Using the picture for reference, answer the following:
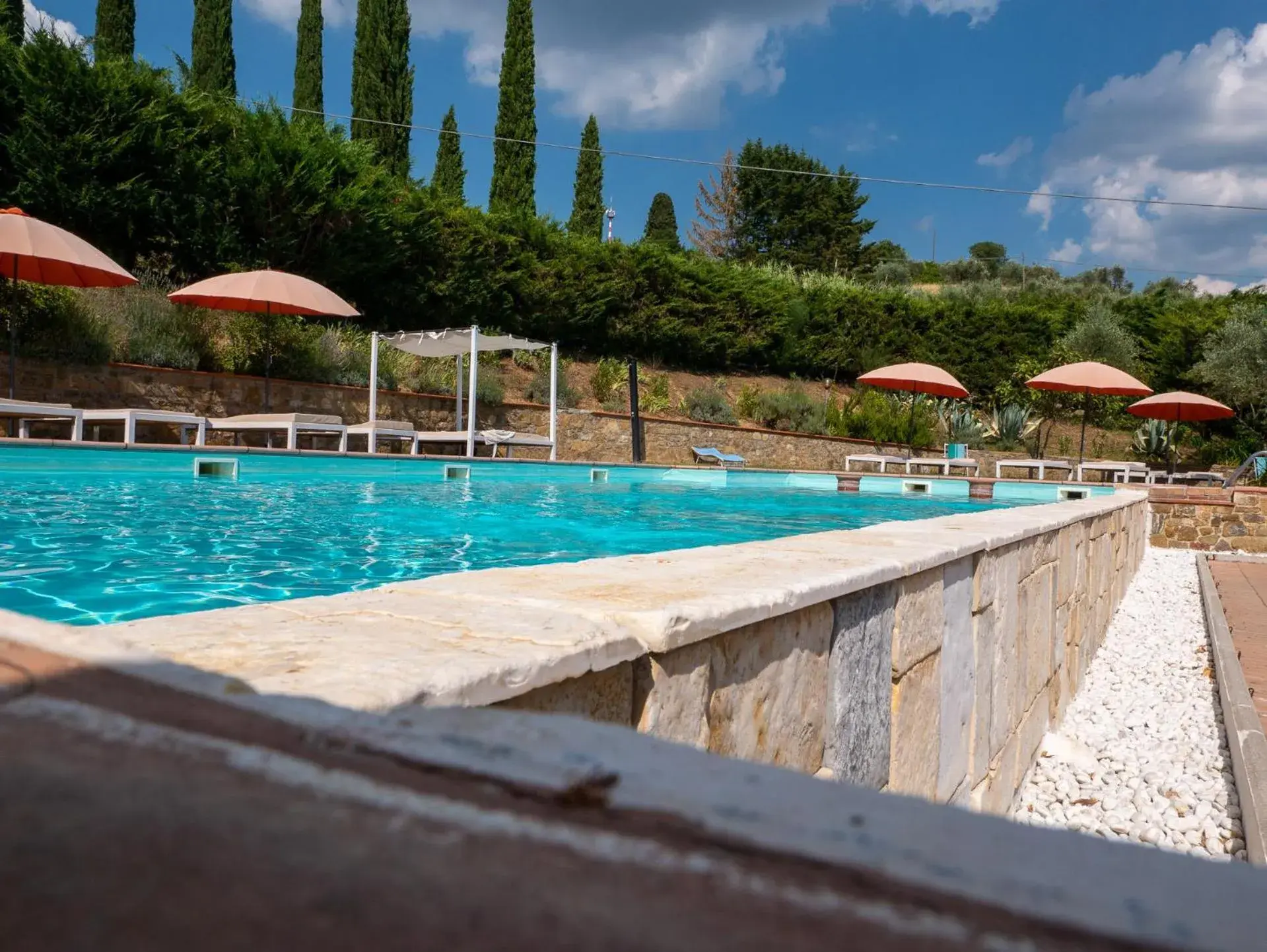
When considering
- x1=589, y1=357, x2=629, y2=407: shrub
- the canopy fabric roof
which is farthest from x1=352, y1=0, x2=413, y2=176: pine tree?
the canopy fabric roof

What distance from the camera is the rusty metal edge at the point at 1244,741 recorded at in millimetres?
2502

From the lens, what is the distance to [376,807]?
2.10 ft

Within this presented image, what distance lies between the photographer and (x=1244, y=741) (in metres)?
3.09

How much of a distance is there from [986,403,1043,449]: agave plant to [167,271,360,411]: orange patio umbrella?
13051mm

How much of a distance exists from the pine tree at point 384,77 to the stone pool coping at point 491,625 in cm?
1973

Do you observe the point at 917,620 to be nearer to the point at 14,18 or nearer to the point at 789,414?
the point at 789,414

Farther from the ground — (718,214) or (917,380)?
(718,214)

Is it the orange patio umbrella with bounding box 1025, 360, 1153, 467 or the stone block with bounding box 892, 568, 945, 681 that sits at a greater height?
the orange patio umbrella with bounding box 1025, 360, 1153, 467

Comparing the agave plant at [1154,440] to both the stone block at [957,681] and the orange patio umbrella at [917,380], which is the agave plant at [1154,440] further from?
the stone block at [957,681]

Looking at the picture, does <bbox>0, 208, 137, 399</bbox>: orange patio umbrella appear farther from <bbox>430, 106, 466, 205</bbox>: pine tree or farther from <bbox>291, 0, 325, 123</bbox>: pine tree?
<bbox>430, 106, 466, 205</bbox>: pine tree

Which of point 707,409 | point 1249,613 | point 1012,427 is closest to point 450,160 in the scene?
point 707,409

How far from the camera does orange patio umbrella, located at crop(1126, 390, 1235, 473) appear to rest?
50.1ft

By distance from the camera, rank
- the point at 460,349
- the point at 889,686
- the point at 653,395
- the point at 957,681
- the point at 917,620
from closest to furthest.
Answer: the point at 889,686 → the point at 917,620 → the point at 957,681 → the point at 460,349 → the point at 653,395

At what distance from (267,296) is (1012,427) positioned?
14281 millimetres
